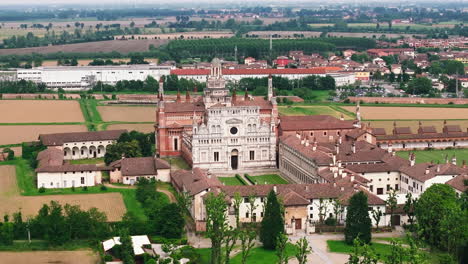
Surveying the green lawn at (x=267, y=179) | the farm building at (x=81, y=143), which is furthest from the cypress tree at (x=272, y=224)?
the farm building at (x=81, y=143)

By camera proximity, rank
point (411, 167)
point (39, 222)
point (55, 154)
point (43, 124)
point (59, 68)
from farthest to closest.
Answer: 1. point (59, 68)
2. point (43, 124)
3. point (55, 154)
4. point (411, 167)
5. point (39, 222)

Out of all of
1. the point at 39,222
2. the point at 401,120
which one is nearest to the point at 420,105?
the point at 401,120

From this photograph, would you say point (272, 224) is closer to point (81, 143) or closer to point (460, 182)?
point (460, 182)

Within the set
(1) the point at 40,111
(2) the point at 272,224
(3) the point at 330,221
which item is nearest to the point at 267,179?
(3) the point at 330,221

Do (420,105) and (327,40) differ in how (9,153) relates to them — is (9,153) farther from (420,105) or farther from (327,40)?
(327,40)

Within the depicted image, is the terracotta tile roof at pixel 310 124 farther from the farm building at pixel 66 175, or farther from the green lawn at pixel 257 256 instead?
the green lawn at pixel 257 256

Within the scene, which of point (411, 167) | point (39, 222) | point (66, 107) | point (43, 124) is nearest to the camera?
point (39, 222)

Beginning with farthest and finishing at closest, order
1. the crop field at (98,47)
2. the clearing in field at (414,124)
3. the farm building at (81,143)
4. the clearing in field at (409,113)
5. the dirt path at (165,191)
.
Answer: the crop field at (98,47) < the clearing in field at (409,113) < the clearing in field at (414,124) < the farm building at (81,143) < the dirt path at (165,191)
